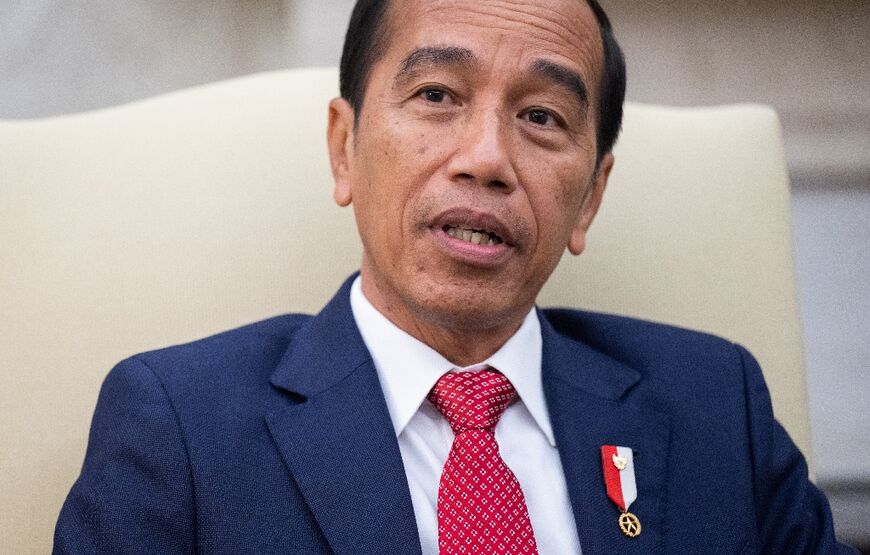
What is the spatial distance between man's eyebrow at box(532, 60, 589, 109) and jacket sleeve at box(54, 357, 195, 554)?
578 mm

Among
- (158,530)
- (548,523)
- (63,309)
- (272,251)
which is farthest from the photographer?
(272,251)

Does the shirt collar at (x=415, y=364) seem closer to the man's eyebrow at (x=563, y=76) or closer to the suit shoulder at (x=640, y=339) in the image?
the suit shoulder at (x=640, y=339)

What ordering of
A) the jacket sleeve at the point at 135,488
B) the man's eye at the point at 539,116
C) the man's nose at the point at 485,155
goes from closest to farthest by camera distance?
the jacket sleeve at the point at 135,488, the man's nose at the point at 485,155, the man's eye at the point at 539,116

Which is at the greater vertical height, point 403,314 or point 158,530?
point 403,314

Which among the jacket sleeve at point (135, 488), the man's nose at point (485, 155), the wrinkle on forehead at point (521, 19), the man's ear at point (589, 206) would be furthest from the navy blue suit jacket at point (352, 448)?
the wrinkle on forehead at point (521, 19)

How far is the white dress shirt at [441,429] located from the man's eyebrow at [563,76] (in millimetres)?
319

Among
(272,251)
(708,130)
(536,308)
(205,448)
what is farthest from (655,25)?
(205,448)

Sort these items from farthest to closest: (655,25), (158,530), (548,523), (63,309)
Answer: (655,25), (63,309), (548,523), (158,530)

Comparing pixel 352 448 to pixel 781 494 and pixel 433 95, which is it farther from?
pixel 781 494

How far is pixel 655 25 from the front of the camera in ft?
6.77

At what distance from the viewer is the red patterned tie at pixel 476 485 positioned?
1.13 m

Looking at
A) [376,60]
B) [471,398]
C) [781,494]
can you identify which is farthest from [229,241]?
[781,494]

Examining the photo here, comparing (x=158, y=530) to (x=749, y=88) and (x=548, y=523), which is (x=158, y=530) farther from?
(x=749, y=88)

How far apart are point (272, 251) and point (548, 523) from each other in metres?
0.55
